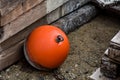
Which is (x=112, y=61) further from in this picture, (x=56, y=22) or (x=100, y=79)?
(x=56, y=22)

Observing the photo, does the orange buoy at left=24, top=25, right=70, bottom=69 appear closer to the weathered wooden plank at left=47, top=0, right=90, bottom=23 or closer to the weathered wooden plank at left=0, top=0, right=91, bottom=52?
the weathered wooden plank at left=0, top=0, right=91, bottom=52

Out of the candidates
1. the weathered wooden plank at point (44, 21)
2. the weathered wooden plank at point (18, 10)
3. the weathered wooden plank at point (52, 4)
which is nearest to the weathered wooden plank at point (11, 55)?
the weathered wooden plank at point (44, 21)

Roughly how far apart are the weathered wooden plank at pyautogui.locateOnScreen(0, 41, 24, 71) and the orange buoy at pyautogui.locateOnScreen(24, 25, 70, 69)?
0.15 metres

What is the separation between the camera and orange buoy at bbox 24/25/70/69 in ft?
9.75

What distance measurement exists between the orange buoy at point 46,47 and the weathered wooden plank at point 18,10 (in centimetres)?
22

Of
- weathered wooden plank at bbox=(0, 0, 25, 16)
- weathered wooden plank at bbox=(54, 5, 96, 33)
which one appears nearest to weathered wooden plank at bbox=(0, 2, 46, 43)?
weathered wooden plank at bbox=(0, 0, 25, 16)

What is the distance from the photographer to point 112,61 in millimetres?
2535

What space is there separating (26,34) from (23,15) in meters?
0.27

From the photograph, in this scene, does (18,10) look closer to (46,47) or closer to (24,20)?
(24,20)

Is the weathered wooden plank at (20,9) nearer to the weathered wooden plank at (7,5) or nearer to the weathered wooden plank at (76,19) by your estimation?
the weathered wooden plank at (7,5)

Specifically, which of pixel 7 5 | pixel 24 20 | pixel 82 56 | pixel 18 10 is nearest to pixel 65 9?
pixel 82 56

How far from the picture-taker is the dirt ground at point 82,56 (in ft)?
10.3

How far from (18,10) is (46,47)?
409mm

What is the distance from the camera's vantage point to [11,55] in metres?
3.13
